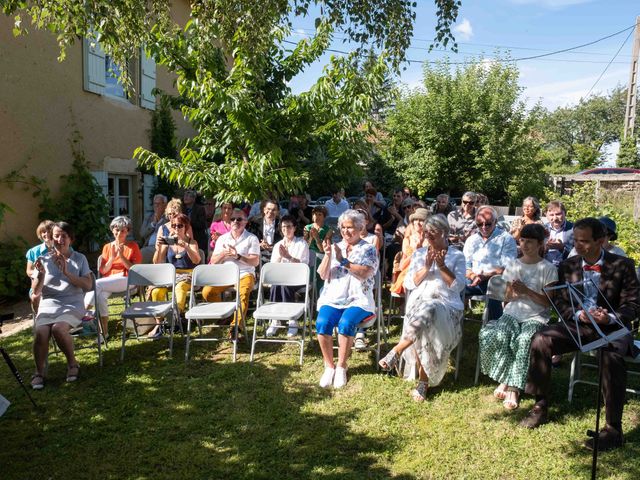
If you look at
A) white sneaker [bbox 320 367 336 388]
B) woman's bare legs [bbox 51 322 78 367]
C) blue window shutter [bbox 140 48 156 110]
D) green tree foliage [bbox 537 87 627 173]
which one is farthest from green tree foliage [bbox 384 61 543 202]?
green tree foliage [bbox 537 87 627 173]

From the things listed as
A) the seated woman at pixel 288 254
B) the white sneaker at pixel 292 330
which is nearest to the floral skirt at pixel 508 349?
the white sneaker at pixel 292 330

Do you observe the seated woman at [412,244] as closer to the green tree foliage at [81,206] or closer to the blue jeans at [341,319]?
the blue jeans at [341,319]

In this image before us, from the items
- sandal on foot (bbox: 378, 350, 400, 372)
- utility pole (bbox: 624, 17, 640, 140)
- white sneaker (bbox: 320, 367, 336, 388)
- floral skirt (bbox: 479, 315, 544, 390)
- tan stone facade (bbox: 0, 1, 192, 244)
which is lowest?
white sneaker (bbox: 320, 367, 336, 388)

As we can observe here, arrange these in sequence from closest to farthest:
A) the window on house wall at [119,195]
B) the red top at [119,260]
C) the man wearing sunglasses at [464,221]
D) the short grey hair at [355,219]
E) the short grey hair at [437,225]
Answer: the short grey hair at [437,225] < the short grey hair at [355,219] < the red top at [119,260] < the man wearing sunglasses at [464,221] < the window on house wall at [119,195]

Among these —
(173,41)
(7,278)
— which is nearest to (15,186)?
(7,278)

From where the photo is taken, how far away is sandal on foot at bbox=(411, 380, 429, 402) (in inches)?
166

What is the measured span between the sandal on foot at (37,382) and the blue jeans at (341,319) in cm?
244

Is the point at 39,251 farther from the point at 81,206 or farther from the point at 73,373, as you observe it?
the point at 81,206

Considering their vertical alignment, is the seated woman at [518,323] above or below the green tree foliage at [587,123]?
below

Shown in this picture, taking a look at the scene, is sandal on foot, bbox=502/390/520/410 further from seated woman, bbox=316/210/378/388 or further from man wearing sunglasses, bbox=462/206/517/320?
man wearing sunglasses, bbox=462/206/517/320

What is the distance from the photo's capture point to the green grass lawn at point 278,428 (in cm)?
329

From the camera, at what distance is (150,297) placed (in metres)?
5.95

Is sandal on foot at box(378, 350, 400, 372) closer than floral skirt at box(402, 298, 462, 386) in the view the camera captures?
No

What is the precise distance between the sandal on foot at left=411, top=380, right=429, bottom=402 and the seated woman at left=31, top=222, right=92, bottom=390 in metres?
2.99
